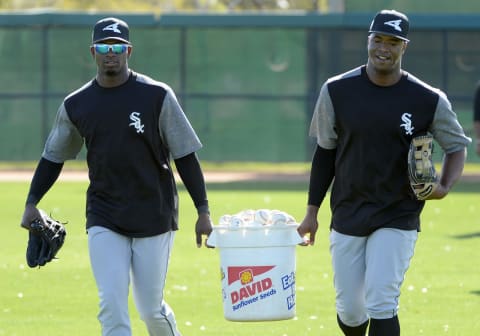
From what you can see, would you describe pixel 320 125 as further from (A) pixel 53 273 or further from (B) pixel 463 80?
(B) pixel 463 80

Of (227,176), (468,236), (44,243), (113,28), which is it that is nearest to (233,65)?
(227,176)

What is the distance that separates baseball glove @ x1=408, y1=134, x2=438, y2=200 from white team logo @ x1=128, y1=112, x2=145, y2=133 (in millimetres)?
1625

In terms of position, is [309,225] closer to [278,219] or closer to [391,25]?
[278,219]

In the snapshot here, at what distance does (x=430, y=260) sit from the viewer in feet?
46.7

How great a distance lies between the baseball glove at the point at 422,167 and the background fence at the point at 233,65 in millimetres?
22739

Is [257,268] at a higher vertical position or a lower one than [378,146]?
lower

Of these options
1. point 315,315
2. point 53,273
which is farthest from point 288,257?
point 53,273

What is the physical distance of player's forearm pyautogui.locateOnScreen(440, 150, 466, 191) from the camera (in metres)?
8.09

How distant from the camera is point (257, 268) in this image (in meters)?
7.91

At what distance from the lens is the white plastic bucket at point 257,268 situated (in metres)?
7.91

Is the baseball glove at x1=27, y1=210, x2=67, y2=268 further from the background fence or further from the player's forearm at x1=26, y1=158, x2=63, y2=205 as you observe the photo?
the background fence

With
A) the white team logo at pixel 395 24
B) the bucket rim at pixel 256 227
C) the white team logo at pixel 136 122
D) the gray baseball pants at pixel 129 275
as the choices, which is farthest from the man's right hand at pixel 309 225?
the white team logo at pixel 395 24

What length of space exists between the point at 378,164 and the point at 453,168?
577mm

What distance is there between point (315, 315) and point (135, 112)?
3.46 meters
